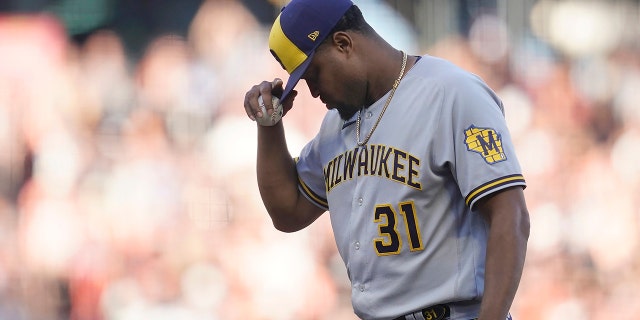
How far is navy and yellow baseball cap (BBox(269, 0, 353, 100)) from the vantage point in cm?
291

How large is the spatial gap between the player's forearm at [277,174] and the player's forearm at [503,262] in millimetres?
804

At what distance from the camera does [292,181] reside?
3295 mm

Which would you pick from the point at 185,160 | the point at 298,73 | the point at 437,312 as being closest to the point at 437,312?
the point at 437,312

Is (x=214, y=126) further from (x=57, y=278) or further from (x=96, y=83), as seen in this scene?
(x=57, y=278)

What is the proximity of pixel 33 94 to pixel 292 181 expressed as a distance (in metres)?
2.11

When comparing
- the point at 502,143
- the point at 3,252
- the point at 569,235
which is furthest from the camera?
the point at 569,235

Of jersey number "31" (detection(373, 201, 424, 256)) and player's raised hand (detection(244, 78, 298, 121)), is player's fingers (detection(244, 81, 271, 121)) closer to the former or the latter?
player's raised hand (detection(244, 78, 298, 121))

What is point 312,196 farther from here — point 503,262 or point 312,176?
point 503,262

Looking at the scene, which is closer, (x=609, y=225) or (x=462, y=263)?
(x=462, y=263)

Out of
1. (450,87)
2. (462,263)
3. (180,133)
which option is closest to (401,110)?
(450,87)

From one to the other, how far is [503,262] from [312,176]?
810 mm

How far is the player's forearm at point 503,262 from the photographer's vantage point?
2.62m

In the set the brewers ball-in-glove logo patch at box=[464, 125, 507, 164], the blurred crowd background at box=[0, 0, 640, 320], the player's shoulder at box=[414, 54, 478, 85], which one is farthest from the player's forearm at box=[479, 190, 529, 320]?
the blurred crowd background at box=[0, 0, 640, 320]

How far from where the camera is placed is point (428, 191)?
279 centimetres
